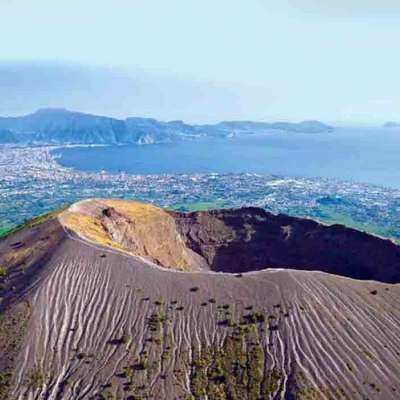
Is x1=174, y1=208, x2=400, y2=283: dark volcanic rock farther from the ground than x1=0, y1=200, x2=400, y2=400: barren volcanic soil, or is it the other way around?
x1=0, y1=200, x2=400, y2=400: barren volcanic soil

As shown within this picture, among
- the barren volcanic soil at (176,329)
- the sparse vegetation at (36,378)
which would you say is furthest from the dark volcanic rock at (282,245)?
the sparse vegetation at (36,378)

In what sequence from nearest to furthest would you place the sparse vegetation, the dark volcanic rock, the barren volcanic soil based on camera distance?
1. the barren volcanic soil
2. the sparse vegetation
3. the dark volcanic rock

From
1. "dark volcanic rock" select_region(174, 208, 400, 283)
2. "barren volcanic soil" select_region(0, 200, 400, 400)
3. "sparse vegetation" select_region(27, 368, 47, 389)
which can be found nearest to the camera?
"barren volcanic soil" select_region(0, 200, 400, 400)

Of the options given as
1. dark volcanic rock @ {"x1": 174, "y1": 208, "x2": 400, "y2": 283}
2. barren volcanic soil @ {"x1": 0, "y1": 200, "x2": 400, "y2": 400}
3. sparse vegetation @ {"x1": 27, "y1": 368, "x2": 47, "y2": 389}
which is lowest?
dark volcanic rock @ {"x1": 174, "y1": 208, "x2": 400, "y2": 283}

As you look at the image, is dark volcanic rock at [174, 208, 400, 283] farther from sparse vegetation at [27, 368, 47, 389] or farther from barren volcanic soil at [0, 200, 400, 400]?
sparse vegetation at [27, 368, 47, 389]

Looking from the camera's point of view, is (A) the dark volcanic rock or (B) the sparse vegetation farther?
(A) the dark volcanic rock

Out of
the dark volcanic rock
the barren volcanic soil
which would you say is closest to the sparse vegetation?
the barren volcanic soil

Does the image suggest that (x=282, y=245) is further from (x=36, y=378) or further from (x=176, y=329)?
(x=36, y=378)

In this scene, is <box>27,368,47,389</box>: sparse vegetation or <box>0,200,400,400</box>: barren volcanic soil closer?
<box>0,200,400,400</box>: barren volcanic soil

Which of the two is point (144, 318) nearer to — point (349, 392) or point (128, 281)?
point (128, 281)

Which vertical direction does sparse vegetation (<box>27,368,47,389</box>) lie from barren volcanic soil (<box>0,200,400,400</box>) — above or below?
below
